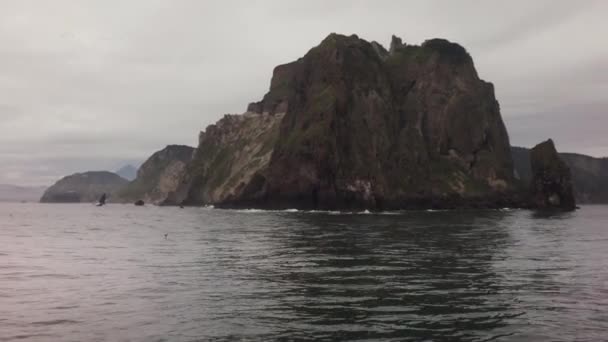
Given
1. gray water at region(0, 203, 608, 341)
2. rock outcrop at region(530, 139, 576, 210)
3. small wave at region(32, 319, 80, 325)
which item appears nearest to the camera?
gray water at region(0, 203, 608, 341)

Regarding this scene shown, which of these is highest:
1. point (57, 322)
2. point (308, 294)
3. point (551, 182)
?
point (551, 182)

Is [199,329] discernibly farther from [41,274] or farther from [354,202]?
[354,202]

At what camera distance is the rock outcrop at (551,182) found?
173 m

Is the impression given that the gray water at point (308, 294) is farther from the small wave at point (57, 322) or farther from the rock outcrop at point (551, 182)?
the rock outcrop at point (551, 182)

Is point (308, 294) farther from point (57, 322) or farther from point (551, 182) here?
point (551, 182)

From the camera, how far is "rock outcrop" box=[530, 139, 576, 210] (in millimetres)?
173375

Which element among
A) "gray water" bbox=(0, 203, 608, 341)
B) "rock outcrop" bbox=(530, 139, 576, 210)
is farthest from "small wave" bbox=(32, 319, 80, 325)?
"rock outcrop" bbox=(530, 139, 576, 210)

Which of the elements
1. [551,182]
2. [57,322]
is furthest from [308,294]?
[551,182]

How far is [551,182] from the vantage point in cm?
17350

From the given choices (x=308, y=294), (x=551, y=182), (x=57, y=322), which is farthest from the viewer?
(x=551, y=182)

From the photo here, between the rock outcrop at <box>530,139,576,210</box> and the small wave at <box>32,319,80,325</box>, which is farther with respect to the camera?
the rock outcrop at <box>530,139,576,210</box>

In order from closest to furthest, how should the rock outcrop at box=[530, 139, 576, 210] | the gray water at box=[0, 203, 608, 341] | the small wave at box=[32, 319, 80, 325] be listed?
the gray water at box=[0, 203, 608, 341] < the small wave at box=[32, 319, 80, 325] < the rock outcrop at box=[530, 139, 576, 210]

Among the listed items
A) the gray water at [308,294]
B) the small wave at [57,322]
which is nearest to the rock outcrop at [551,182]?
the gray water at [308,294]

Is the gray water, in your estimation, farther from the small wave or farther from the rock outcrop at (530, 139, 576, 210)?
the rock outcrop at (530, 139, 576, 210)
